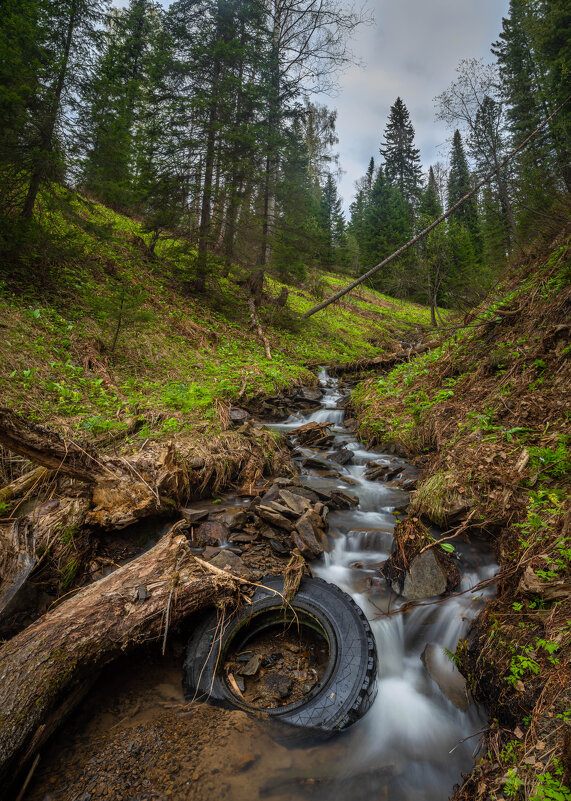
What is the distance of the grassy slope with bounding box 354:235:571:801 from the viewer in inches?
75.5

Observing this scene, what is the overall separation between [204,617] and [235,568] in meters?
0.57

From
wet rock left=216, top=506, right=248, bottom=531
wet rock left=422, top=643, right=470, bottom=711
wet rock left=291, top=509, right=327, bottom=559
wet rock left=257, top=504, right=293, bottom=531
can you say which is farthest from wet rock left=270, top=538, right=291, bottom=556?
wet rock left=422, top=643, right=470, bottom=711

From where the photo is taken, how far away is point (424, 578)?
3.54 meters

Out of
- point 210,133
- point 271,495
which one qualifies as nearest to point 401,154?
point 210,133

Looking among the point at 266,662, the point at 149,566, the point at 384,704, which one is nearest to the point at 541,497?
the point at 384,704

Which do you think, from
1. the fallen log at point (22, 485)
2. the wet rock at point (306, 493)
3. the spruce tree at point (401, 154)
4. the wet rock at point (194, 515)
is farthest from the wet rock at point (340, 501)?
the spruce tree at point (401, 154)

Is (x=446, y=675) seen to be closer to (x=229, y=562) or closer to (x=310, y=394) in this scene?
(x=229, y=562)

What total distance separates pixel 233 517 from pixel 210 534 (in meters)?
0.37

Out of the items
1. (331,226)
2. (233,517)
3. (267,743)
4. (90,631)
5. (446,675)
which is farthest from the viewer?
(331,226)

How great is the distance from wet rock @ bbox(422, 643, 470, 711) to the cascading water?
1cm

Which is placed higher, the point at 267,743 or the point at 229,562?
the point at 229,562

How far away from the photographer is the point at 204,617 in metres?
3.18

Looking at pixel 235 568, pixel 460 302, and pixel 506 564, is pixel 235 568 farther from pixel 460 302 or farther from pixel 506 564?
pixel 460 302

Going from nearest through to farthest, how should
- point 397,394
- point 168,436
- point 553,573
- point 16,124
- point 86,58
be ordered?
1. point 553,573
2. point 168,436
3. point 16,124
4. point 397,394
5. point 86,58
